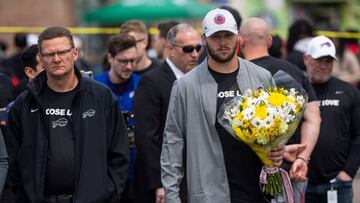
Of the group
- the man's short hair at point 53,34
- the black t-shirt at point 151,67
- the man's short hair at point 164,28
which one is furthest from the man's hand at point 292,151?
the man's short hair at point 164,28

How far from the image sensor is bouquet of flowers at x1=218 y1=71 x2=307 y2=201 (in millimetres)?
6172

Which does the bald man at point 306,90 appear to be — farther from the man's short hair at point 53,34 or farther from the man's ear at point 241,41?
the man's short hair at point 53,34

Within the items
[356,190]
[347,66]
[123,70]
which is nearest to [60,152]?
[123,70]

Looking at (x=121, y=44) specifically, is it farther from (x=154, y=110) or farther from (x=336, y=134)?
(x=336, y=134)

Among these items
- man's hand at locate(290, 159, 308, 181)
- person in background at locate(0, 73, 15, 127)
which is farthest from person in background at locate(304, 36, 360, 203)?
person in background at locate(0, 73, 15, 127)

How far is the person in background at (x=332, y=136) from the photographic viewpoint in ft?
27.2

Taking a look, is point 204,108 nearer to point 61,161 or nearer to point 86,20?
point 61,161

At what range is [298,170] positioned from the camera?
6.85 m

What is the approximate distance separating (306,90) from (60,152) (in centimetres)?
223

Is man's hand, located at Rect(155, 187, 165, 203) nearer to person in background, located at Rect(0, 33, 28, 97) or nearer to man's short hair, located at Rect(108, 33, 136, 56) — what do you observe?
man's short hair, located at Rect(108, 33, 136, 56)

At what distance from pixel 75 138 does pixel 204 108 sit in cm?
100

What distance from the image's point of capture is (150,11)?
24469 millimetres

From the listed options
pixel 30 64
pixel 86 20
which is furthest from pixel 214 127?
pixel 86 20

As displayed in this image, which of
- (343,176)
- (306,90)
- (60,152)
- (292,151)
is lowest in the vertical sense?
(343,176)
